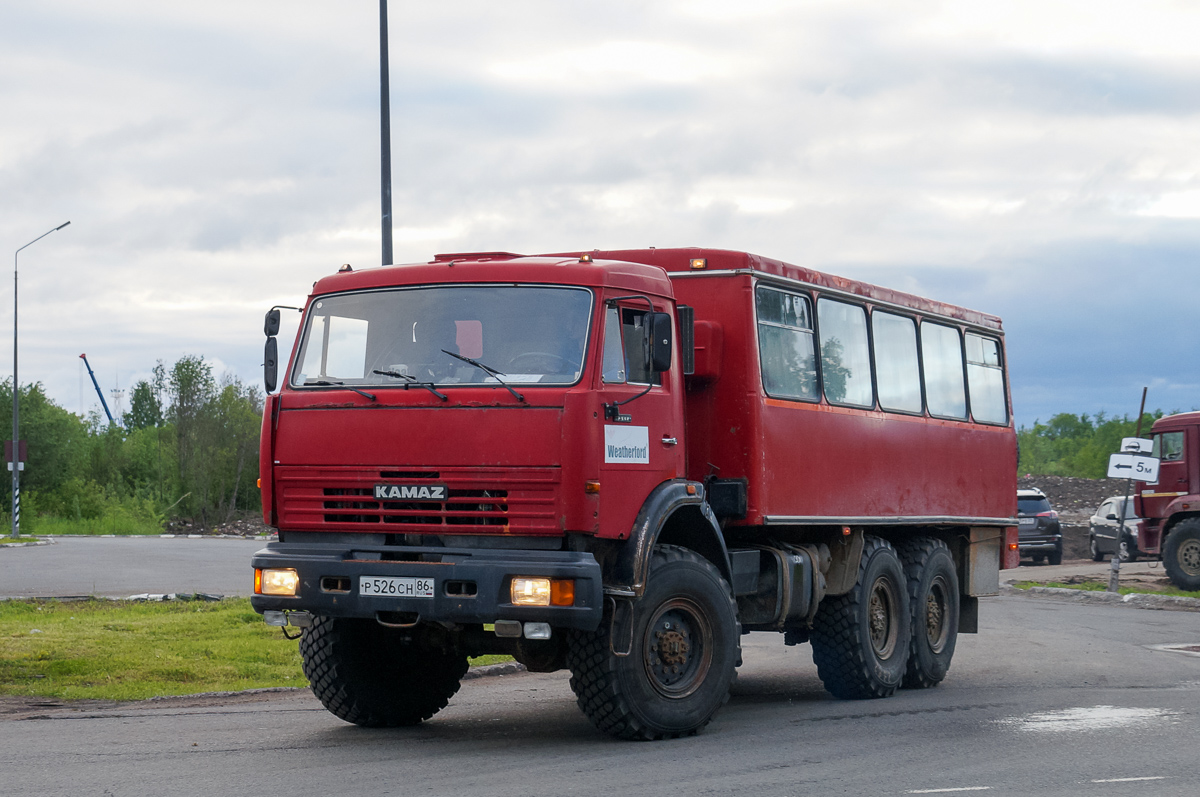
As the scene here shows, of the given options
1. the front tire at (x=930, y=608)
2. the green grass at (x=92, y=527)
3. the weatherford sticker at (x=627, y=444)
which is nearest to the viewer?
the weatherford sticker at (x=627, y=444)

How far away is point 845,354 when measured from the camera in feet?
38.9

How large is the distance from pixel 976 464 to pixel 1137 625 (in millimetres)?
6655

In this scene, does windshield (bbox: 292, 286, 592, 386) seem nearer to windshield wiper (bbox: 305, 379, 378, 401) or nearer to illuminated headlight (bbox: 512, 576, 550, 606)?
windshield wiper (bbox: 305, 379, 378, 401)

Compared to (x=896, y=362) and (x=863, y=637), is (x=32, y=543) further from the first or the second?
(x=863, y=637)

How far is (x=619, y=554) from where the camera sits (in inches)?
341

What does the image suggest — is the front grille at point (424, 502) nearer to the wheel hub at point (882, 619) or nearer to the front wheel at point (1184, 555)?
the wheel hub at point (882, 619)

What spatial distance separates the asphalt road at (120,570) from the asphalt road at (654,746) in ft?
33.7

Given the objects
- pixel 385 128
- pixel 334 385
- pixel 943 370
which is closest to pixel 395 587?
pixel 334 385

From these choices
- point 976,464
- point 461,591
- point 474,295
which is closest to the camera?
point 461,591

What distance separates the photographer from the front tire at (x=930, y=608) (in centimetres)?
1286

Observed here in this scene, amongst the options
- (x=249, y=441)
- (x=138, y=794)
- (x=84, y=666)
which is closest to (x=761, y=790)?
(x=138, y=794)

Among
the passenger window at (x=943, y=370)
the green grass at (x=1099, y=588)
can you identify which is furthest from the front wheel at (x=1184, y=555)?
the passenger window at (x=943, y=370)

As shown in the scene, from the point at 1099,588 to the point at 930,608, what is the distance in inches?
515

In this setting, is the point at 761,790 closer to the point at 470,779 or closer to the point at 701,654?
the point at 470,779
